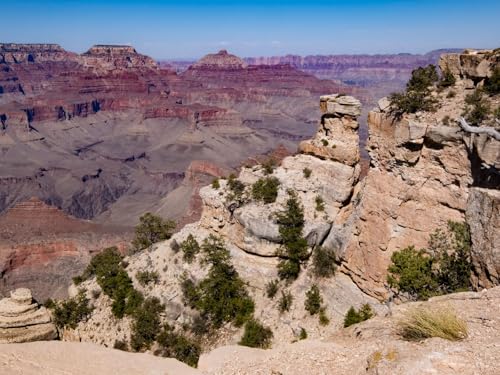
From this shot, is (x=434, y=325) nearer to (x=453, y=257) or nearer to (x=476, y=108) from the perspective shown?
(x=453, y=257)

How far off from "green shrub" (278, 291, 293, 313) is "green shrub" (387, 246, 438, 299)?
6453mm

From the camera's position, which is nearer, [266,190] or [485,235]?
[485,235]

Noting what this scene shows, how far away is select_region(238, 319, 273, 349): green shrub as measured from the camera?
69.8ft

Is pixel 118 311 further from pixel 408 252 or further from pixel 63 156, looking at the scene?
pixel 63 156

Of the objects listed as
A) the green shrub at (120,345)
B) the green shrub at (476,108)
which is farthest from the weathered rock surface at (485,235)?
the green shrub at (120,345)

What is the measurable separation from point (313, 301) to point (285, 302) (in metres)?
1.59

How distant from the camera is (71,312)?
83.3ft

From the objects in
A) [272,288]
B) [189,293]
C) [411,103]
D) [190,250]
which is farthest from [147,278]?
[411,103]

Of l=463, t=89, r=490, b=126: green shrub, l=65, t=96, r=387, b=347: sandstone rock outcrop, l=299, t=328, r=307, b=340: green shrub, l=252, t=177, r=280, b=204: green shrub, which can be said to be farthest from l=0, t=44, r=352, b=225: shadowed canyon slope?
l=463, t=89, r=490, b=126: green shrub

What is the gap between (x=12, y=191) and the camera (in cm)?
11262

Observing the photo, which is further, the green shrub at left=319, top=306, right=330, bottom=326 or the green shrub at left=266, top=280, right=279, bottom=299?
the green shrub at left=266, top=280, right=279, bottom=299

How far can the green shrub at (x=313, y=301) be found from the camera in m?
22.2

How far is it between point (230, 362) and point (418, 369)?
617 cm

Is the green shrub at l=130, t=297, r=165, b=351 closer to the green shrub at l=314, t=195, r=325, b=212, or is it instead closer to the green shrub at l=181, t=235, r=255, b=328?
the green shrub at l=181, t=235, r=255, b=328
